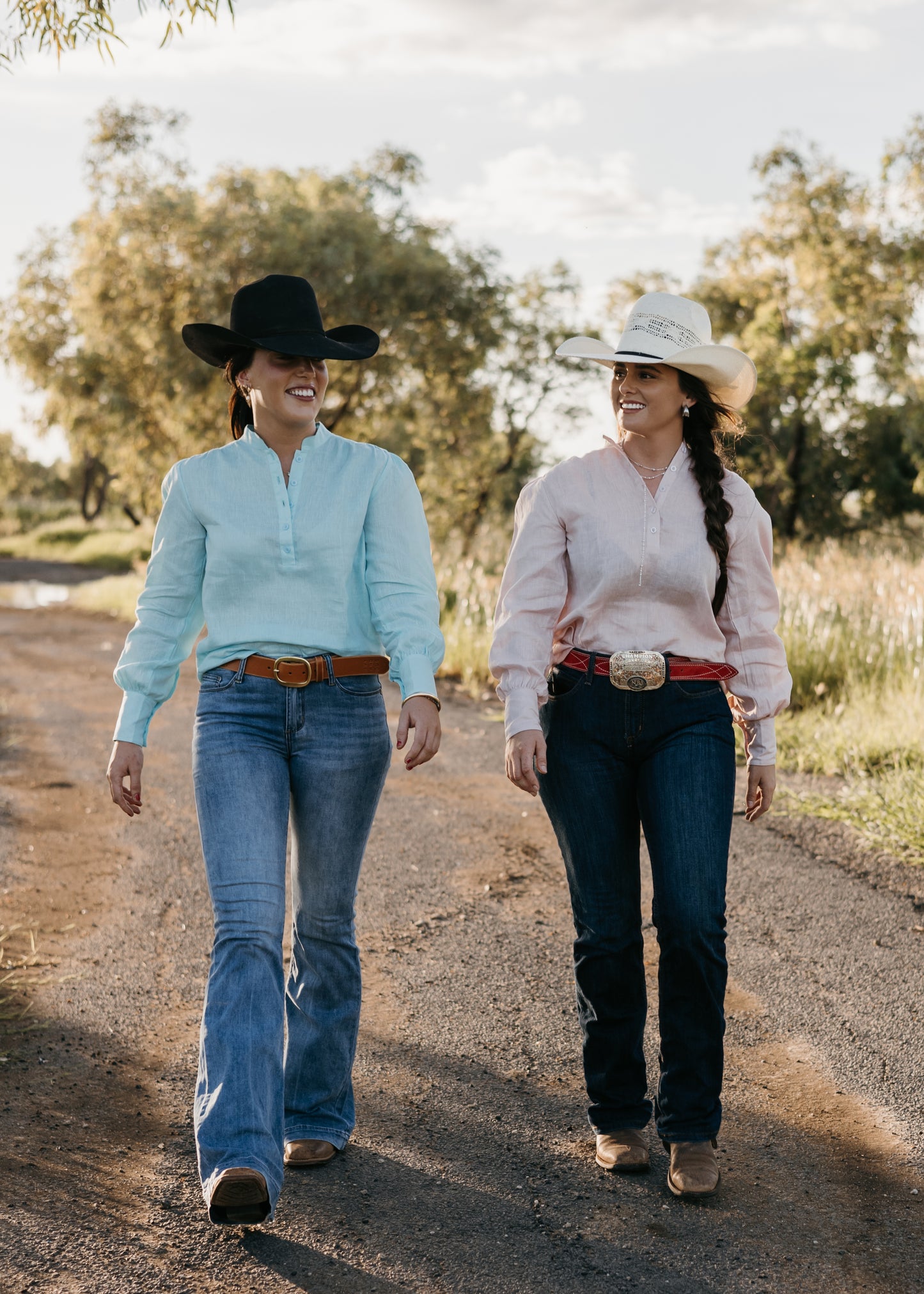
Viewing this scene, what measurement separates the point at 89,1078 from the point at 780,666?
7.84 ft

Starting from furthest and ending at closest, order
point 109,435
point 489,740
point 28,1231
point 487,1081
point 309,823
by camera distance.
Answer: point 109,435 < point 489,740 < point 487,1081 < point 309,823 < point 28,1231

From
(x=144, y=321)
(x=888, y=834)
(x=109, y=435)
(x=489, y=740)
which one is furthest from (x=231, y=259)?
(x=888, y=834)

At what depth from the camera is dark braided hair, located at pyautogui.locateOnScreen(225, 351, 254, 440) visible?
11.1ft

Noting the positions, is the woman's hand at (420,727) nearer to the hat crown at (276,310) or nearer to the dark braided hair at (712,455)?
the dark braided hair at (712,455)

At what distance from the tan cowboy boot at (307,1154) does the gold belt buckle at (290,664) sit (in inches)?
47.2

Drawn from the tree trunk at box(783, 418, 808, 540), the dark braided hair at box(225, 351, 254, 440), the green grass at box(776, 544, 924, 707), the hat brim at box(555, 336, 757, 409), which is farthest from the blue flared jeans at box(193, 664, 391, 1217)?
the tree trunk at box(783, 418, 808, 540)

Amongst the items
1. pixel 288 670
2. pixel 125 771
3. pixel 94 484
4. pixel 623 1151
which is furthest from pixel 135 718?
pixel 94 484

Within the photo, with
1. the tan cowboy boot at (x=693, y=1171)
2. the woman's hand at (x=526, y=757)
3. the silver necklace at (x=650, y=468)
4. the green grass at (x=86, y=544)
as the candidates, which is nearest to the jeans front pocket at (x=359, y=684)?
the woman's hand at (x=526, y=757)

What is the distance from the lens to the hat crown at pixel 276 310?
3254mm

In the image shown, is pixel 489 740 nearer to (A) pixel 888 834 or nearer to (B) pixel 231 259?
(A) pixel 888 834

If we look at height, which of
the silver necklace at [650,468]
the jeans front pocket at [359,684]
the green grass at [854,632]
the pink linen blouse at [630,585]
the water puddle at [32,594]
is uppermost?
the silver necklace at [650,468]

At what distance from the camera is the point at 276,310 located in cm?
326

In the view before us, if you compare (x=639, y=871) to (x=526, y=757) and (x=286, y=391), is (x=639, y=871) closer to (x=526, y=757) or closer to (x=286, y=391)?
(x=526, y=757)

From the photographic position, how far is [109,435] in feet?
82.9
